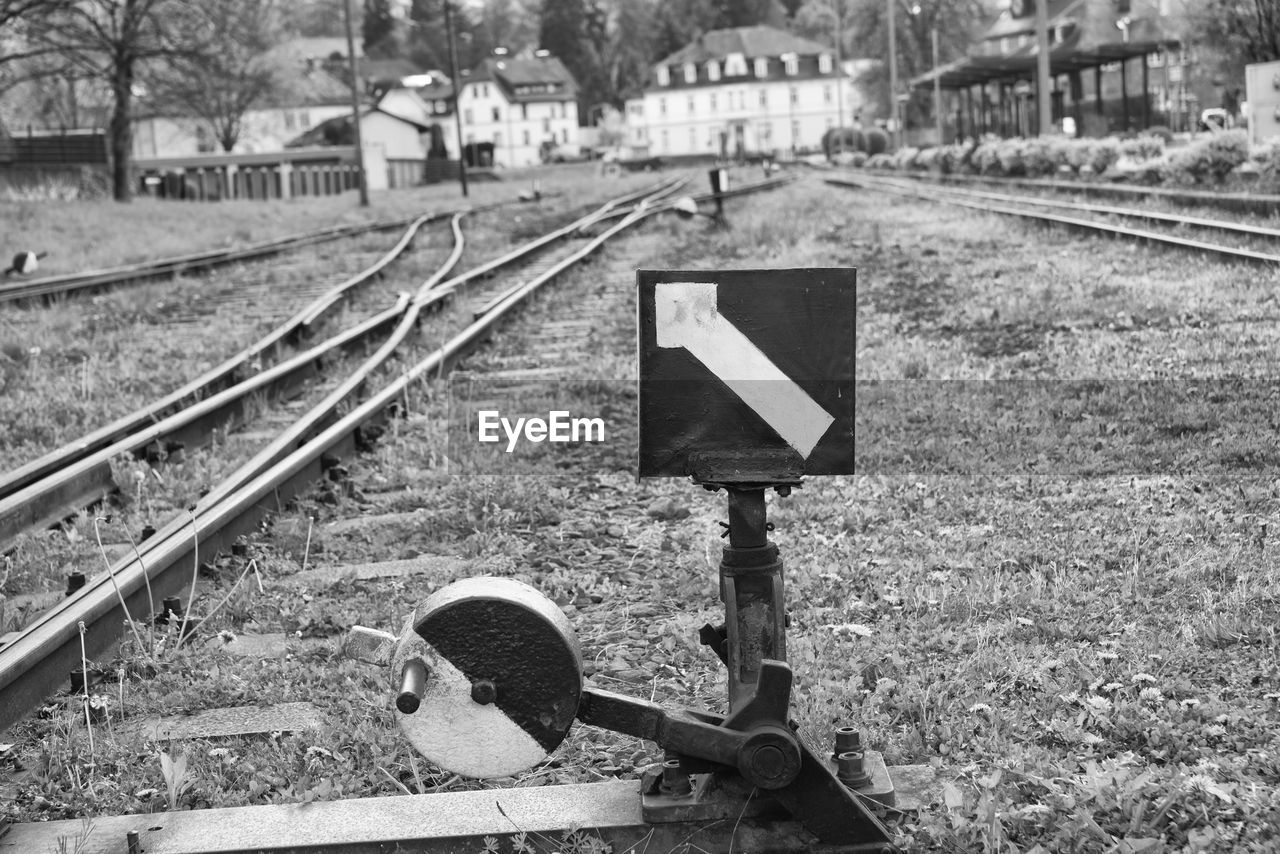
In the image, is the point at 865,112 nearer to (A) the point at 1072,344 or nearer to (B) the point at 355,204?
(B) the point at 355,204

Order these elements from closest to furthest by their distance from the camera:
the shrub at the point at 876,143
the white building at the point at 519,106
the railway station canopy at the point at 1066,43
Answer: the railway station canopy at the point at 1066,43 → the shrub at the point at 876,143 → the white building at the point at 519,106

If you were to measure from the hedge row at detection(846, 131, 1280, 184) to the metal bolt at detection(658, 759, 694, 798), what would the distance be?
65.1 feet

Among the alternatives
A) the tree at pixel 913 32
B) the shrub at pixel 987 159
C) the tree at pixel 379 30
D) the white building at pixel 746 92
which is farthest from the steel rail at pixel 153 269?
the tree at pixel 379 30

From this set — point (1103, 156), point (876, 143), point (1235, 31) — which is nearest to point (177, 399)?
point (1103, 156)

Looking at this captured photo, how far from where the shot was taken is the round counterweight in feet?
8.68

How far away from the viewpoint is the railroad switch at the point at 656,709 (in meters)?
2.61

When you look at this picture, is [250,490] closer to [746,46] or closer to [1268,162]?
[1268,162]

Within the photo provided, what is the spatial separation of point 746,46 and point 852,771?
12527cm

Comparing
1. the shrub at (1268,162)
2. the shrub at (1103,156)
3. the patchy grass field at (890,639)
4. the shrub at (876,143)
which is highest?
the shrub at (876,143)

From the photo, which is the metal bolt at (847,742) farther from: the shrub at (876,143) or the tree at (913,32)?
the tree at (913,32)

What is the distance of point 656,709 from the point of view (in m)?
2.67

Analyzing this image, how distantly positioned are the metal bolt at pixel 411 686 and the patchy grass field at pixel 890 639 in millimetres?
528

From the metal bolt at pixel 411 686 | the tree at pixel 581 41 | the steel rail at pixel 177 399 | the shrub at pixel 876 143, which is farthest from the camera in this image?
the tree at pixel 581 41

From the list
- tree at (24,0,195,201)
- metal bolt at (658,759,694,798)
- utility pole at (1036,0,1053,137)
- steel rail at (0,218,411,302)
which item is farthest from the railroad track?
utility pole at (1036,0,1053,137)
